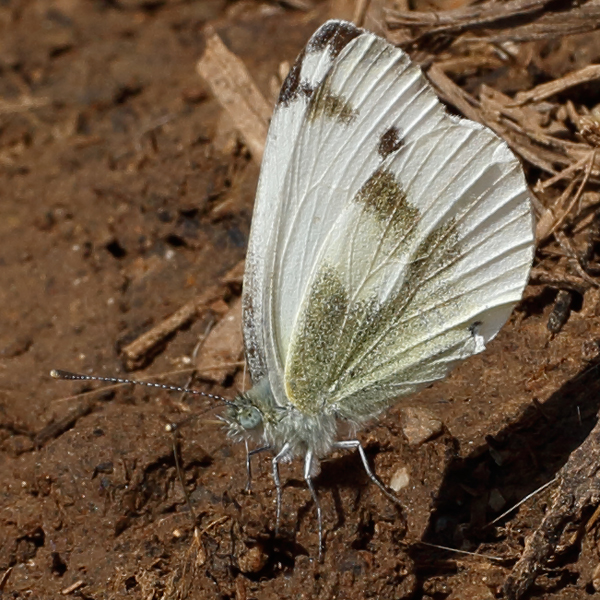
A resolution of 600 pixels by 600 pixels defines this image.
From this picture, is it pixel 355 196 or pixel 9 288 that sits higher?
pixel 355 196

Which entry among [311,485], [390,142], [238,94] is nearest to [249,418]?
[311,485]

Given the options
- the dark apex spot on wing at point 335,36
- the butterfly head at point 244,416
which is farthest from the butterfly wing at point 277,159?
the butterfly head at point 244,416

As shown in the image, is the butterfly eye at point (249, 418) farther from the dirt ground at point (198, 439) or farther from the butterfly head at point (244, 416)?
the dirt ground at point (198, 439)

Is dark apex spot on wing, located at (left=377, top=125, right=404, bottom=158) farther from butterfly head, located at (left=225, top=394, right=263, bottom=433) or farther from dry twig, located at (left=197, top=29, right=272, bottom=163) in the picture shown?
dry twig, located at (left=197, top=29, right=272, bottom=163)

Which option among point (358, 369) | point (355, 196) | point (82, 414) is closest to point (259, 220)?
point (355, 196)

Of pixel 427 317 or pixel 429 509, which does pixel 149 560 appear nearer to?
pixel 429 509

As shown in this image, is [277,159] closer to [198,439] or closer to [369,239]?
[369,239]

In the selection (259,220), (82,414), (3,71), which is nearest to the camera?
(259,220)
